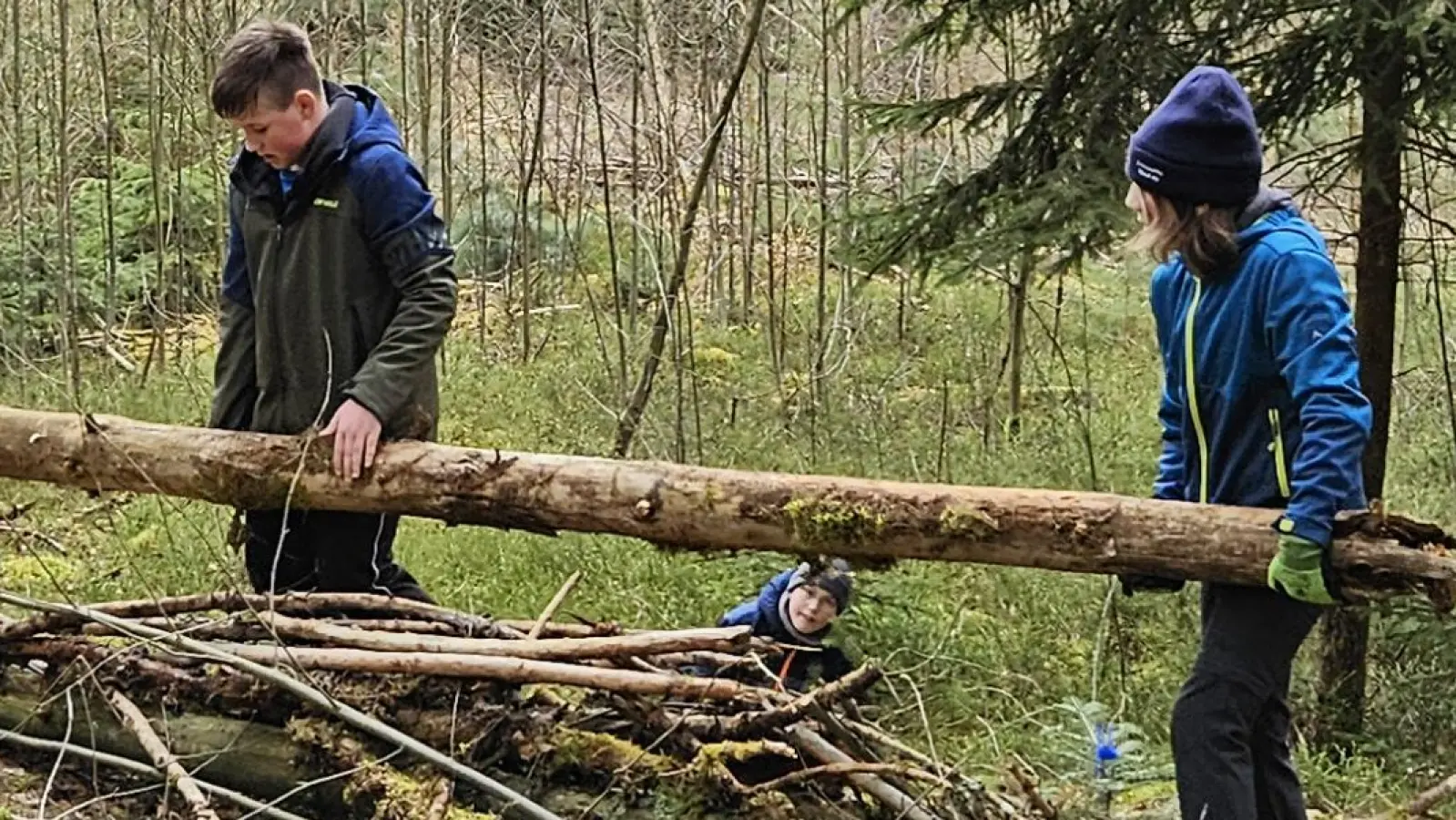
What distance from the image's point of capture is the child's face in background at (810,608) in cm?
496

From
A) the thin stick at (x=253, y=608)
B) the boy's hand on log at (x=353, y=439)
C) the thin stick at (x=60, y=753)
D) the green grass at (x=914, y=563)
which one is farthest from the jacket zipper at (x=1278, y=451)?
the thin stick at (x=60, y=753)

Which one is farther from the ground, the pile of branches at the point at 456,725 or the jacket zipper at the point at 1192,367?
the jacket zipper at the point at 1192,367

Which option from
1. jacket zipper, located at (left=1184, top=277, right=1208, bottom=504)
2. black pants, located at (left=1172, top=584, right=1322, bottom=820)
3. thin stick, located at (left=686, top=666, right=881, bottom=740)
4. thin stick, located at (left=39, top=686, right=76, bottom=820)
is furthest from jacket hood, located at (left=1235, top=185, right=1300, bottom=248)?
thin stick, located at (left=39, top=686, right=76, bottom=820)

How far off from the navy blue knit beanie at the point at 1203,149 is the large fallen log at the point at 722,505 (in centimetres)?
76

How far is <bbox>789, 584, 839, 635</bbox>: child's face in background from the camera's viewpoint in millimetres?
4961

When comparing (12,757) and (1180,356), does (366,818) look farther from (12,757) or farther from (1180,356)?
(1180,356)

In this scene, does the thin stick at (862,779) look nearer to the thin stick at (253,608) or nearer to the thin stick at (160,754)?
the thin stick at (253,608)

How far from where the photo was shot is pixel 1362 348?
555 cm

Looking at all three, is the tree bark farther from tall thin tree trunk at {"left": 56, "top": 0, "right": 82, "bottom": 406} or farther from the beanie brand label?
tall thin tree trunk at {"left": 56, "top": 0, "right": 82, "bottom": 406}

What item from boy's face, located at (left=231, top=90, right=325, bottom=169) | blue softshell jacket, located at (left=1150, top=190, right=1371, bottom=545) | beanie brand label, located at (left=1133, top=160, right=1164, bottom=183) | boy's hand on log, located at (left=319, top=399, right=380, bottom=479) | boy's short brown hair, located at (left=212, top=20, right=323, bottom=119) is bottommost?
boy's hand on log, located at (left=319, top=399, right=380, bottom=479)

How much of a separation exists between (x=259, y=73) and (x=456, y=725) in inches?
76.9

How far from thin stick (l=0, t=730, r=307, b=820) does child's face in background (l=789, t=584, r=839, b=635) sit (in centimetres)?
190

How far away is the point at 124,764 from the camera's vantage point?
369 centimetres

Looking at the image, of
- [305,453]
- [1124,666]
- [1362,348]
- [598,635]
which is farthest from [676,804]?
[1362,348]
